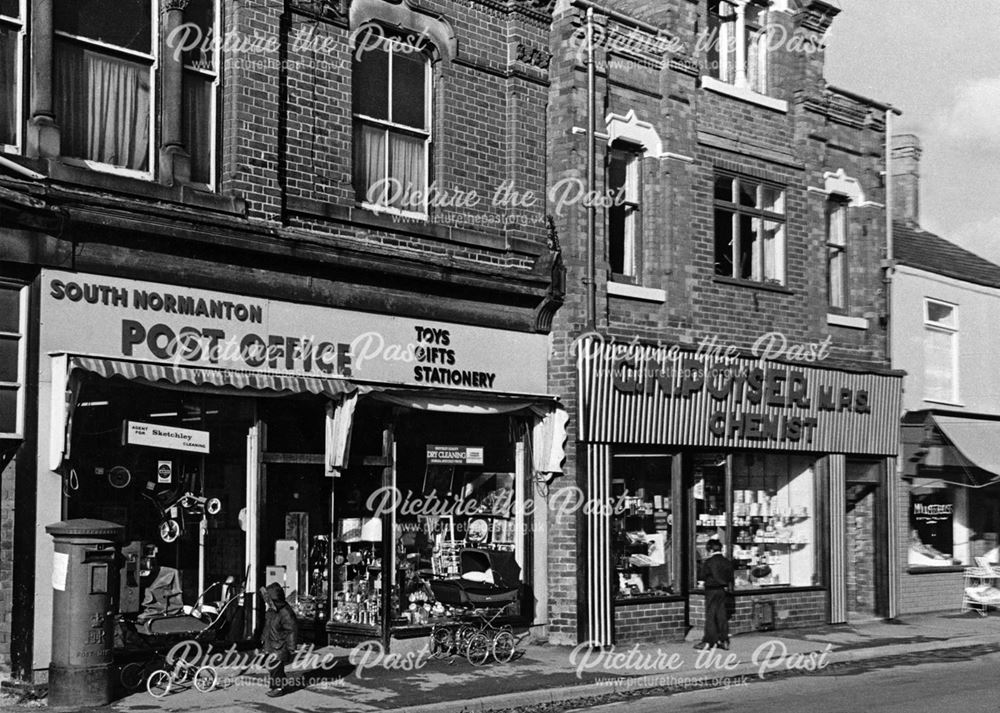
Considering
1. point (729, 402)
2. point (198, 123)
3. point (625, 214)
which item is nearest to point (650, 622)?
point (729, 402)

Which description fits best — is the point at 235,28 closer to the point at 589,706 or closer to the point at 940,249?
the point at 589,706

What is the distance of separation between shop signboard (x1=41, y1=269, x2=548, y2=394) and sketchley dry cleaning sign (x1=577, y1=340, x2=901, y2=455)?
1.00 metres

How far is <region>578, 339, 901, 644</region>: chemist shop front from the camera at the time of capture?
18.2m

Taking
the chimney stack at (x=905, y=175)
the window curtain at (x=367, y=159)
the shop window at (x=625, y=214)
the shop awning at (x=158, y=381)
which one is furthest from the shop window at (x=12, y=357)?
the chimney stack at (x=905, y=175)

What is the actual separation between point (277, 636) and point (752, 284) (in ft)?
33.0

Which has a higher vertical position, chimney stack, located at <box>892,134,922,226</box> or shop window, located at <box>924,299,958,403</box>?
chimney stack, located at <box>892,134,922,226</box>

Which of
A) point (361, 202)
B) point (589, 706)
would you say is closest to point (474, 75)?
point (361, 202)

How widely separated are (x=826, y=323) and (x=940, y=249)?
5.42 m

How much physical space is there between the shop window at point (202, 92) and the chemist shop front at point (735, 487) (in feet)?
19.2

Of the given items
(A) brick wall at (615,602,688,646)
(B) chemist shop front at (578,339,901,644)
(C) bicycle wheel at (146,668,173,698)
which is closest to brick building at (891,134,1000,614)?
(B) chemist shop front at (578,339,901,644)

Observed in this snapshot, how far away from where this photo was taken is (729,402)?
19922 mm

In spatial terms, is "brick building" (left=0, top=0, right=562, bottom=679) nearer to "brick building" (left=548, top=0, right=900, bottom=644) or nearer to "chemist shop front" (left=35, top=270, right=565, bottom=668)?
"chemist shop front" (left=35, top=270, right=565, bottom=668)

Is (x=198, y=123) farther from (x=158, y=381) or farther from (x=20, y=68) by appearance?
(x=158, y=381)

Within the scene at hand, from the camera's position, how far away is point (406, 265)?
16.1 meters
